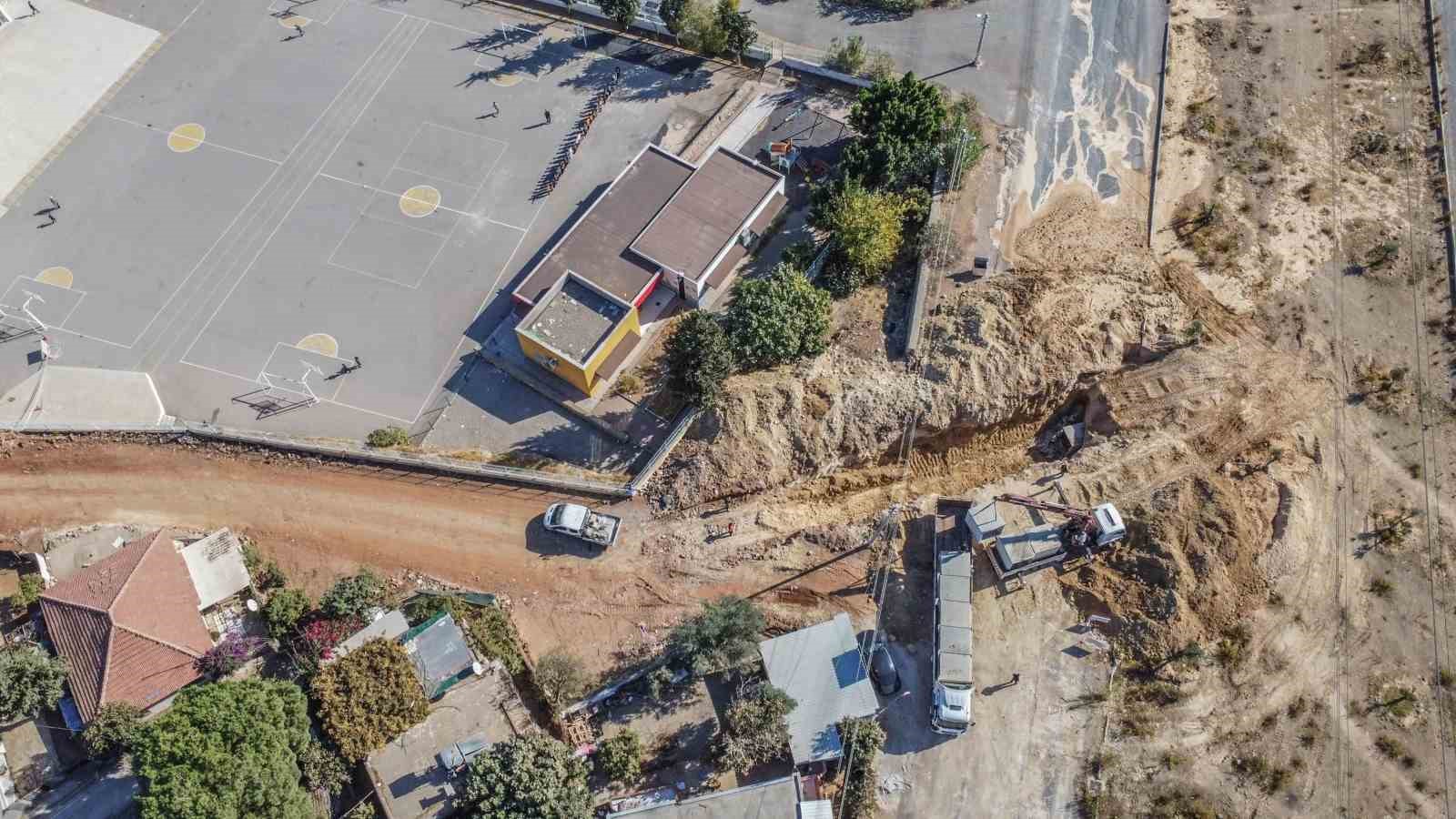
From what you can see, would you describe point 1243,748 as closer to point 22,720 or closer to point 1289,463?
point 1289,463

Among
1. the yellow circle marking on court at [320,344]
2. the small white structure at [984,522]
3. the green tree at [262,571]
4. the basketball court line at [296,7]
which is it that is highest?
the basketball court line at [296,7]

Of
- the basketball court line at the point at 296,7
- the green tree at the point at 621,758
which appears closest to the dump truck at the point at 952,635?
the green tree at the point at 621,758

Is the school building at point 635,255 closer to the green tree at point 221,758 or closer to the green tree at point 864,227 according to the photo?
the green tree at point 864,227

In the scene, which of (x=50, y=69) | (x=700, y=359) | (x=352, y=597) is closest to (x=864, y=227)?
(x=700, y=359)

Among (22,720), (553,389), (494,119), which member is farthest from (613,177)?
(22,720)

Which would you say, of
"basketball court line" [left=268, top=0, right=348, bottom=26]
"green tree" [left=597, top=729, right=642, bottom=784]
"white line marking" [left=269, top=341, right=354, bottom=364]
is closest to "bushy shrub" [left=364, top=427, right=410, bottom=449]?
"white line marking" [left=269, top=341, right=354, bottom=364]
